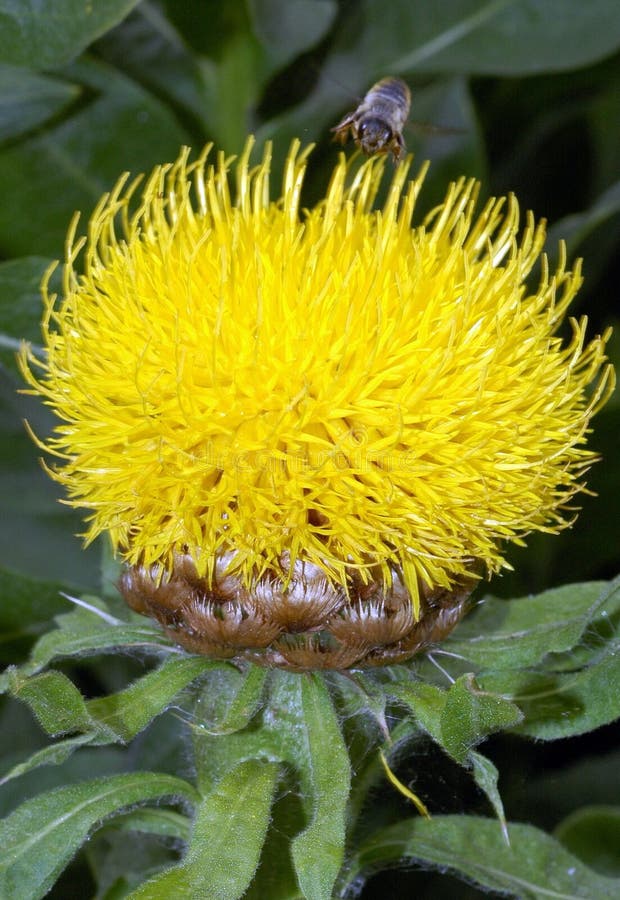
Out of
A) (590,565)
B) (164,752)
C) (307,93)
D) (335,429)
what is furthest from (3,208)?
(590,565)

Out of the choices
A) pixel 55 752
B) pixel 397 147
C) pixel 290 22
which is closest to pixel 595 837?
pixel 55 752

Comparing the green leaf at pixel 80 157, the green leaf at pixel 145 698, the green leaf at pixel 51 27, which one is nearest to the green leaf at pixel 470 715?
the green leaf at pixel 145 698

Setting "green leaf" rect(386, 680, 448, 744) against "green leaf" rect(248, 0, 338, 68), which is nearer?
"green leaf" rect(386, 680, 448, 744)

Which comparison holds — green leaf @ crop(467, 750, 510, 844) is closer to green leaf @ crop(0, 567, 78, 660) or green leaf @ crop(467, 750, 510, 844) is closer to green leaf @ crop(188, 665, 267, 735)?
green leaf @ crop(188, 665, 267, 735)

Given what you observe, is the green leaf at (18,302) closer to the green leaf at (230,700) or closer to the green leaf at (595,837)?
the green leaf at (230,700)

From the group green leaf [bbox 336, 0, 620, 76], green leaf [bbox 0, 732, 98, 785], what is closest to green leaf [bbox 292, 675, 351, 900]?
green leaf [bbox 0, 732, 98, 785]

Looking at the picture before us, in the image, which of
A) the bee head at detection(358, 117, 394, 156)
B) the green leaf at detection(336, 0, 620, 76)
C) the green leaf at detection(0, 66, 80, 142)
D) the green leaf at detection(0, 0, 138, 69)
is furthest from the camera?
the green leaf at detection(336, 0, 620, 76)

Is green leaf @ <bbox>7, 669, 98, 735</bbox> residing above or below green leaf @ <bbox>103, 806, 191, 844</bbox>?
above
